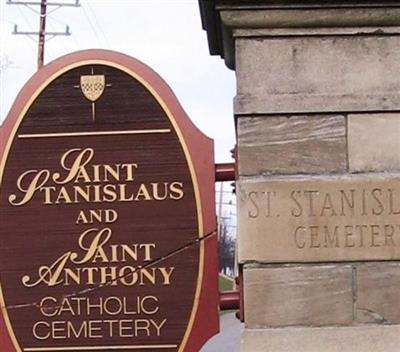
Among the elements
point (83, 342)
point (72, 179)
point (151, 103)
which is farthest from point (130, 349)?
point (151, 103)

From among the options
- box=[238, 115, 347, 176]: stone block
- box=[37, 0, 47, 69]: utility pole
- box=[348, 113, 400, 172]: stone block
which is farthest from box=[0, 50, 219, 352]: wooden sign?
box=[37, 0, 47, 69]: utility pole

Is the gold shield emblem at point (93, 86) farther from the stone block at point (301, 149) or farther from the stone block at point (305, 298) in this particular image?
the stone block at point (305, 298)

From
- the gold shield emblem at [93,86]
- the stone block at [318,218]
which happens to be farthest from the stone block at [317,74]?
the gold shield emblem at [93,86]

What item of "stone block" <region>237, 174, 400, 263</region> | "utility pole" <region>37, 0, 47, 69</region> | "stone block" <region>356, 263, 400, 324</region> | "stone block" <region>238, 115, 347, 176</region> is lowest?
→ "stone block" <region>356, 263, 400, 324</region>

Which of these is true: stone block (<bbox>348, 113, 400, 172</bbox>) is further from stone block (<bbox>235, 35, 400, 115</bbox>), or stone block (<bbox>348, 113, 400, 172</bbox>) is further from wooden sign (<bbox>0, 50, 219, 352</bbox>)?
wooden sign (<bbox>0, 50, 219, 352</bbox>)

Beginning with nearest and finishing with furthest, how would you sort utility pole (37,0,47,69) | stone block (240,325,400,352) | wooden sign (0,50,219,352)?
stone block (240,325,400,352), wooden sign (0,50,219,352), utility pole (37,0,47,69)

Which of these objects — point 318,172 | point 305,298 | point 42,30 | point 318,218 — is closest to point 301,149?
point 318,172

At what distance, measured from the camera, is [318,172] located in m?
4.12

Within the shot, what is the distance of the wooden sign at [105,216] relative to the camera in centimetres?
469

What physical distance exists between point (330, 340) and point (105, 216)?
51.8 inches

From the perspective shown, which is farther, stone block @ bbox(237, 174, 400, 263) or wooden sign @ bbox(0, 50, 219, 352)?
wooden sign @ bbox(0, 50, 219, 352)

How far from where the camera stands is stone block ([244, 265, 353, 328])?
4.07m

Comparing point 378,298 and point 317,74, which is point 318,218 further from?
point 317,74

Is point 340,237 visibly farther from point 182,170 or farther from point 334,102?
point 182,170
